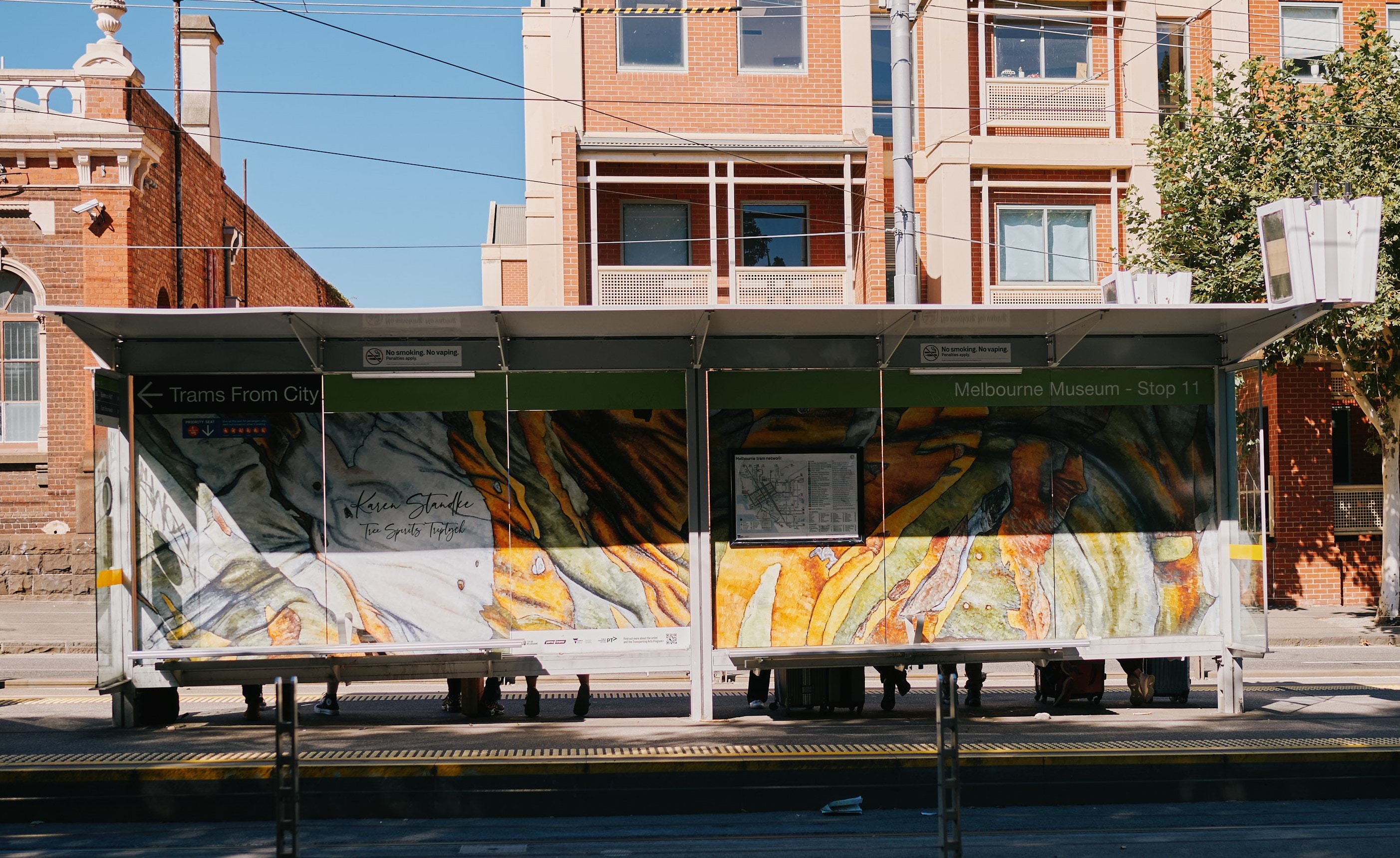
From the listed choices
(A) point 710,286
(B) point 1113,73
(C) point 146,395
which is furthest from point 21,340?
(B) point 1113,73

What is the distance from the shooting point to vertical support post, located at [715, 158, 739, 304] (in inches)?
885

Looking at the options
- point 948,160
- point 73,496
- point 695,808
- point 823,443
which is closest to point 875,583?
point 823,443

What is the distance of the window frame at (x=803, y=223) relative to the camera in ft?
78.4

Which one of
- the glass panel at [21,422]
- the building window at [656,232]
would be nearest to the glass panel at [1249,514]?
the building window at [656,232]

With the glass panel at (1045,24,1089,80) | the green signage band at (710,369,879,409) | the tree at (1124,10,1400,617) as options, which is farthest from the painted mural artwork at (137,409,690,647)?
the glass panel at (1045,24,1089,80)

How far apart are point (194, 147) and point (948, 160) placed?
14324 millimetres

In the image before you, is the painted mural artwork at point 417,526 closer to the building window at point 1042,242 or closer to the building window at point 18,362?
the building window at point 18,362

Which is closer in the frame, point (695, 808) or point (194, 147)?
point (695, 808)

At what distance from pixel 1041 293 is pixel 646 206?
7.51m

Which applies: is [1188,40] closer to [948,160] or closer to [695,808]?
[948,160]

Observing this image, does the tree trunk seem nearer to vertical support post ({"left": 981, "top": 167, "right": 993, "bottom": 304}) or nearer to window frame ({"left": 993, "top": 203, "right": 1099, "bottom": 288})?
window frame ({"left": 993, "top": 203, "right": 1099, "bottom": 288})

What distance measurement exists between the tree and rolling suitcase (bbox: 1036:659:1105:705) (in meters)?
8.07

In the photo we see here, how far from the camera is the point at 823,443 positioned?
35.3ft

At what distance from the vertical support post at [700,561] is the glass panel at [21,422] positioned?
15402mm
